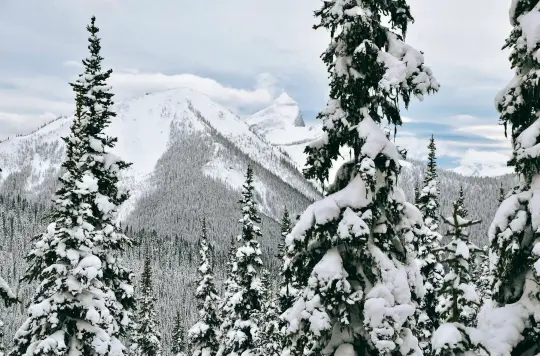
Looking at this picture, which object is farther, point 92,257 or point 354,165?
point 92,257

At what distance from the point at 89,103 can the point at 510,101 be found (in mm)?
14412

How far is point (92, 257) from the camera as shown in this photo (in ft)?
50.3

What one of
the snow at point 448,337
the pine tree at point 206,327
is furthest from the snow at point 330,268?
the pine tree at point 206,327

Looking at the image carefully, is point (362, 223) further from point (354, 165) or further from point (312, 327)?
point (312, 327)

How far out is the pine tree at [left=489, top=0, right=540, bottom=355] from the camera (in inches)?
373

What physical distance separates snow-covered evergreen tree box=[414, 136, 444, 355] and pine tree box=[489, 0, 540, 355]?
14.7 meters

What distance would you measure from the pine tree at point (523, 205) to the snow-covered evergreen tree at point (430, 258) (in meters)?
14.7

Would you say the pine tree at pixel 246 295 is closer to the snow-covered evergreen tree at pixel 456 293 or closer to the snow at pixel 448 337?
the snow-covered evergreen tree at pixel 456 293

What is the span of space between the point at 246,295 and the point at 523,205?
72.2 feet

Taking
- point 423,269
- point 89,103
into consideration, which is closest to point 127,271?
Result: point 89,103

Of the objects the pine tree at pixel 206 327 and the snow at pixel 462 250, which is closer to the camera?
the snow at pixel 462 250

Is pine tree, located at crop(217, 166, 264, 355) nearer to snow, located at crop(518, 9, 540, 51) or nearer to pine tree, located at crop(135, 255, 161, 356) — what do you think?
pine tree, located at crop(135, 255, 161, 356)

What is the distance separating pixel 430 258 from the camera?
26875 millimetres

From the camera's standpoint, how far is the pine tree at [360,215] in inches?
375
